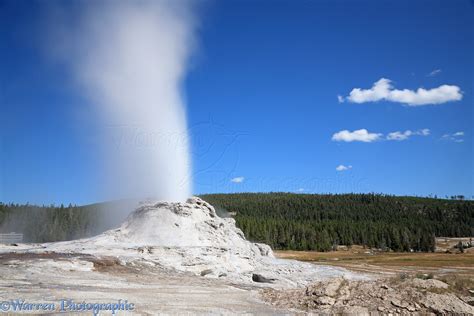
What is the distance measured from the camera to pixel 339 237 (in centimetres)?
9881

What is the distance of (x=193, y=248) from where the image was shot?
26.4 metres

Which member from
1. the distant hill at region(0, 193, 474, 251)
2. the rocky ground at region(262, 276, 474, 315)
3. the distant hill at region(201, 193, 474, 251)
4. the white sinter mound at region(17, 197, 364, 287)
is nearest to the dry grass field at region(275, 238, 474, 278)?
the white sinter mound at region(17, 197, 364, 287)

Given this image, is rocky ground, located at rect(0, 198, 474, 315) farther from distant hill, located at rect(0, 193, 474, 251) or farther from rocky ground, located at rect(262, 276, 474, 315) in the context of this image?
distant hill, located at rect(0, 193, 474, 251)

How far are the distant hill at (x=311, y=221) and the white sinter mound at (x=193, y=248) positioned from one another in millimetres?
12093

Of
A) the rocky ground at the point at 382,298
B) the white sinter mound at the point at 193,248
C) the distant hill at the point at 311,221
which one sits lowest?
Result: the rocky ground at the point at 382,298

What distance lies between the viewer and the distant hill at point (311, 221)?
3123 inches

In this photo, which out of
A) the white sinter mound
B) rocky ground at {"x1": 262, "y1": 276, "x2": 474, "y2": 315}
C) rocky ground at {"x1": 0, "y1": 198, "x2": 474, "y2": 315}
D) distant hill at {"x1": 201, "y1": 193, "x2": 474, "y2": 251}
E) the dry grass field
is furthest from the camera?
distant hill at {"x1": 201, "y1": 193, "x2": 474, "y2": 251}

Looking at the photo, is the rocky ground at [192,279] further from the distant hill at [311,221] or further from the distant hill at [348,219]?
the distant hill at [348,219]

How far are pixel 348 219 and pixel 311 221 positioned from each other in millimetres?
23344

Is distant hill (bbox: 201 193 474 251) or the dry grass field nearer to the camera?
the dry grass field

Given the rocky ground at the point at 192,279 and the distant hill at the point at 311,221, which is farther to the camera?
the distant hill at the point at 311,221

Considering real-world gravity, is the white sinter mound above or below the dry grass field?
above

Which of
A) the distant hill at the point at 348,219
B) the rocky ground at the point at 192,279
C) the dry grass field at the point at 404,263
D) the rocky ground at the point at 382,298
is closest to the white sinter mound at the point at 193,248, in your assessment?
the rocky ground at the point at 192,279

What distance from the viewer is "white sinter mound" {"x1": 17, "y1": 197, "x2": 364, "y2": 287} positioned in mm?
23516
